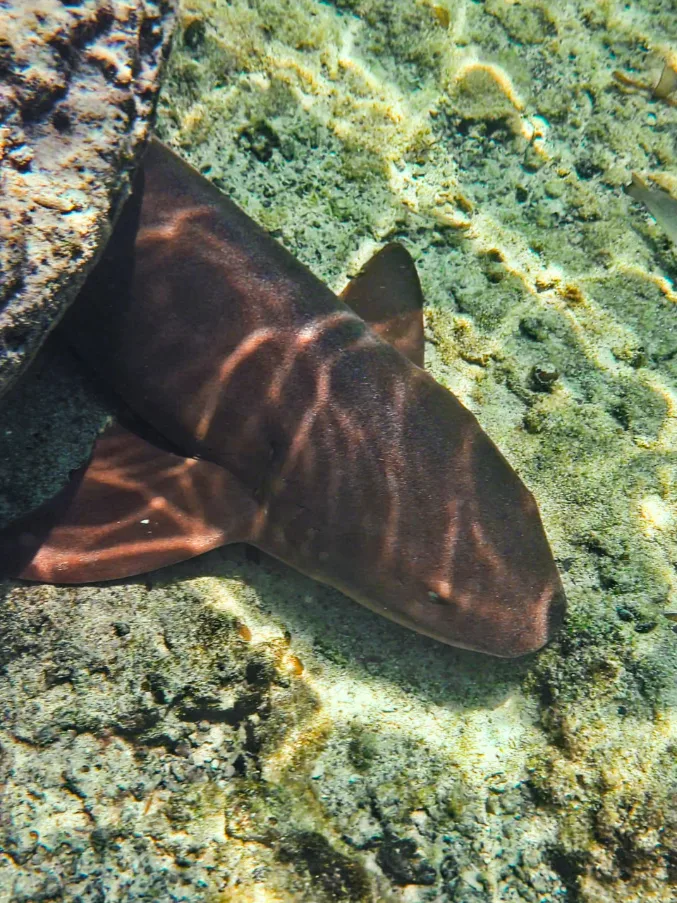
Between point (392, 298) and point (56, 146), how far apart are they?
2.00m

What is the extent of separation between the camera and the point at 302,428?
3.03m

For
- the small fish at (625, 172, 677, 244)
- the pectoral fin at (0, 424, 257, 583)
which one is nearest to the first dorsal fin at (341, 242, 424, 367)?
the pectoral fin at (0, 424, 257, 583)

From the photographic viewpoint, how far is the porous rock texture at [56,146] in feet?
7.31

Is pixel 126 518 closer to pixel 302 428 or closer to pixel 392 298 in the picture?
pixel 302 428

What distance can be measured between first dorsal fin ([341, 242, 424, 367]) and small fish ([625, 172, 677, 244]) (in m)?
1.77

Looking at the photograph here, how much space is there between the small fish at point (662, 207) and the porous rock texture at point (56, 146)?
336cm

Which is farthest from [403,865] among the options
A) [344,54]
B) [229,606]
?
[344,54]

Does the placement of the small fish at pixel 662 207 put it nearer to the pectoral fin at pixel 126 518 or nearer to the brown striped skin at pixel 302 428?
the brown striped skin at pixel 302 428

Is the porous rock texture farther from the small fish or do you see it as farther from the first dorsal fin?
the small fish

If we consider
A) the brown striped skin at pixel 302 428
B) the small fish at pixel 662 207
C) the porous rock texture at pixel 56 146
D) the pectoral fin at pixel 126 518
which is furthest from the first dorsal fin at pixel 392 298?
the small fish at pixel 662 207

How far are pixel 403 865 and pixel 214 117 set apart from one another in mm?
4389

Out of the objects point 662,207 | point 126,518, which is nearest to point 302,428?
point 126,518

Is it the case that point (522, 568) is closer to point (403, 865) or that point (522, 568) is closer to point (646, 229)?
point (403, 865)

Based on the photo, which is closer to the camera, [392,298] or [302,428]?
[302,428]
